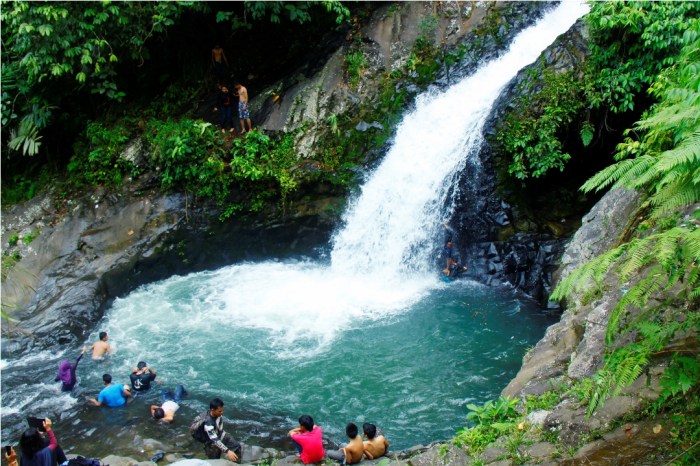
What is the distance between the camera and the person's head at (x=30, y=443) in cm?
626

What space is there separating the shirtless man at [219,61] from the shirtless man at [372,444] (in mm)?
10305

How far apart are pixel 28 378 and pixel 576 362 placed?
908cm

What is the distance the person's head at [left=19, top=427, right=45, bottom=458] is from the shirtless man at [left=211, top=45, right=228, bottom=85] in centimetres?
990

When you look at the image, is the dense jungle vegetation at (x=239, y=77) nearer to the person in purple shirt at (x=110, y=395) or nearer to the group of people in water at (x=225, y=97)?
the group of people in water at (x=225, y=97)

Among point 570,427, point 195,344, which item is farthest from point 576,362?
point 195,344

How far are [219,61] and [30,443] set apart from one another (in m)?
10.4

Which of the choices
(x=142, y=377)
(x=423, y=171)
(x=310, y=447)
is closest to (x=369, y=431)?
(x=310, y=447)

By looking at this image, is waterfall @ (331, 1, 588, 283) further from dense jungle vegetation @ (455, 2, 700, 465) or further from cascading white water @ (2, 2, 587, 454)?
dense jungle vegetation @ (455, 2, 700, 465)

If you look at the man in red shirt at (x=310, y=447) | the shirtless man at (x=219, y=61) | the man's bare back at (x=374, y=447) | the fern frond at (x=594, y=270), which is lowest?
the man's bare back at (x=374, y=447)

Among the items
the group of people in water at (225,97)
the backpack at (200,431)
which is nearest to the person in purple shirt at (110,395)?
the backpack at (200,431)

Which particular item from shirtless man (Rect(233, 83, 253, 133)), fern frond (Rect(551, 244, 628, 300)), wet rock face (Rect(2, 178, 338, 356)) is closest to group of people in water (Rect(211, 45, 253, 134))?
shirtless man (Rect(233, 83, 253, 133))

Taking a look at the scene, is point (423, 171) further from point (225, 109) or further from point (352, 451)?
point (352, 451)

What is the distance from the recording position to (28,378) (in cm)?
955

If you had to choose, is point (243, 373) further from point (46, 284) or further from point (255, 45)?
point (255, 45)
